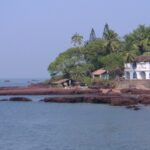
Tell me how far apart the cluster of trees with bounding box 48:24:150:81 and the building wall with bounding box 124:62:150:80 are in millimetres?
1372

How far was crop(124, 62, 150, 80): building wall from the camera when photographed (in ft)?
326

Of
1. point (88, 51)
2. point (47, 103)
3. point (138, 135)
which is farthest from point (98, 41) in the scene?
point (138, 135)

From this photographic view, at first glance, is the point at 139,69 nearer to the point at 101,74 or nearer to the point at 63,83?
the point at 101,74

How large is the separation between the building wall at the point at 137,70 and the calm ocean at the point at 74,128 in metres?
33.2

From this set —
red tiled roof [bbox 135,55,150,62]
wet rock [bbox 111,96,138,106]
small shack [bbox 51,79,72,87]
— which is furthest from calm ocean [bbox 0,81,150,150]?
small shack [bbox 51,79,72,87]

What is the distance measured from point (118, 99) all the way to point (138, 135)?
1106 inches

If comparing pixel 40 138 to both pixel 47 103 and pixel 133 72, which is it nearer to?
pixel 47 103

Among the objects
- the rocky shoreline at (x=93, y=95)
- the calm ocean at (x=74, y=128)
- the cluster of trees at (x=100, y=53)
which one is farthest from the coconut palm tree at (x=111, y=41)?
the calm ocean at (x=74, y=128)

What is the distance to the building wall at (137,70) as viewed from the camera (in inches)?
3912

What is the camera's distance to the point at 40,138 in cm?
3944

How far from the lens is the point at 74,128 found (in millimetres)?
45094

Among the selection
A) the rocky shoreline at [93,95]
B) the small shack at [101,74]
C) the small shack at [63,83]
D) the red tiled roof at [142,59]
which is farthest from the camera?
the small shack at [63,83]

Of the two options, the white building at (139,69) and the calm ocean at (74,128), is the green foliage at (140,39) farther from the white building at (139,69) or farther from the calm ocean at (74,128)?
the calm ocean at (74,128)

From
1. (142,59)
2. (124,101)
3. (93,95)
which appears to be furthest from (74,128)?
(142,59)
